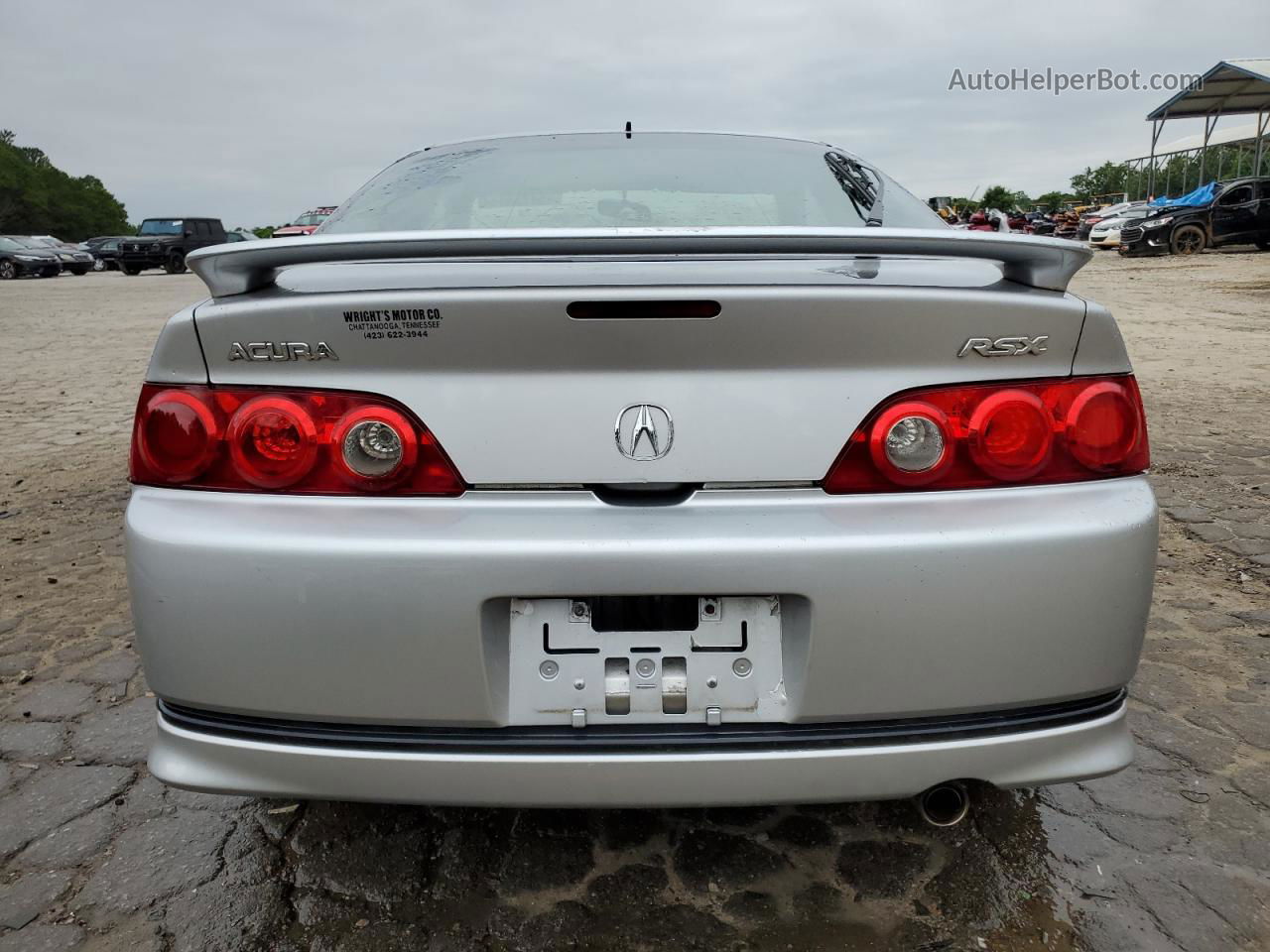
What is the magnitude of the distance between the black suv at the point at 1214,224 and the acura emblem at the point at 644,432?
2380 cm


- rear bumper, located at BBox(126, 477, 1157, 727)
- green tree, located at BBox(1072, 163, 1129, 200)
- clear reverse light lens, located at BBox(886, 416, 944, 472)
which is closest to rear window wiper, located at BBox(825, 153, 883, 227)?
clear reverse light lens, located at BBox(886, 416, 944, 472)

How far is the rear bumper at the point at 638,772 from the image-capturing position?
4.34ft

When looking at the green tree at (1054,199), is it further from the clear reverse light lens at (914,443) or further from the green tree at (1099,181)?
the clear reverse light lens at (914,443)

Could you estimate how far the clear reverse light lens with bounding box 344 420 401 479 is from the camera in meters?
1.35

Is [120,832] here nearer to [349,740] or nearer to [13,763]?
[13,763]

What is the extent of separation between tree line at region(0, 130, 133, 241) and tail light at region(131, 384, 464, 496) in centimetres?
8765

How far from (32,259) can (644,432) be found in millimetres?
32687

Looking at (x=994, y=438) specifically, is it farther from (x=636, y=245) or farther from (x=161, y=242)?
(x=161, y=242)

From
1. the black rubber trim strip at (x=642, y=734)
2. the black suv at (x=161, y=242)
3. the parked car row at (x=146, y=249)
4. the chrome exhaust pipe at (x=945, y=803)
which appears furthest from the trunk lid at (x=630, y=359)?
the black suv at (x=161, y=242)

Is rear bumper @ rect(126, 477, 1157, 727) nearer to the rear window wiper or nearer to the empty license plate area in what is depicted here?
the empty license plate area

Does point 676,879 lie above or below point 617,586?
below

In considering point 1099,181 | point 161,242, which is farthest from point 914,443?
point 1099,181

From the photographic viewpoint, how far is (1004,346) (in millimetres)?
1373

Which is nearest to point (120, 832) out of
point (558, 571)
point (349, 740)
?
point (349, 740)
